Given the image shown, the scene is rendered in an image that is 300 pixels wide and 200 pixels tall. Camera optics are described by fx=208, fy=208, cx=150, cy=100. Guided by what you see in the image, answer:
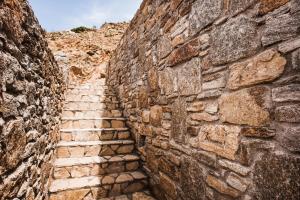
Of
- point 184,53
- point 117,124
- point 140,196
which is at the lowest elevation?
point 140,196

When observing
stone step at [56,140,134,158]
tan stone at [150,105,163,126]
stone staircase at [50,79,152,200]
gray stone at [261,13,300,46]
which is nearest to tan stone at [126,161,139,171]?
stone staircase at [50,79,152,200]

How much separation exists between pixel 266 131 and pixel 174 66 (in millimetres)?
1379

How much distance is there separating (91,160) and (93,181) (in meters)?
0.39

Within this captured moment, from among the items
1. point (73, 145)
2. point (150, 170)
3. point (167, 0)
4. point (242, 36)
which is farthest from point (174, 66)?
point (73, 145)

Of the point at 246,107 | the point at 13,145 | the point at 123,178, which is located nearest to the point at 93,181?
the point at 123,178

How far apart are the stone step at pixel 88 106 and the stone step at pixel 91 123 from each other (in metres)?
0.52

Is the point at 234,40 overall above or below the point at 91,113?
above

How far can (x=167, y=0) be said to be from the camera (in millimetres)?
2609

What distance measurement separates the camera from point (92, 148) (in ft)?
11.6

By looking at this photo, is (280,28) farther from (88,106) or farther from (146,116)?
(88,106)

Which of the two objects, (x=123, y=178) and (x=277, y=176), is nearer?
(x=277, y=176)

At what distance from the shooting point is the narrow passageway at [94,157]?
114 inches

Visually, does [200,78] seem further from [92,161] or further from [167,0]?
[92,161]

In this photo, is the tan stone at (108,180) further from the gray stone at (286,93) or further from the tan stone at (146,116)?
the gray stone at (286,93)
